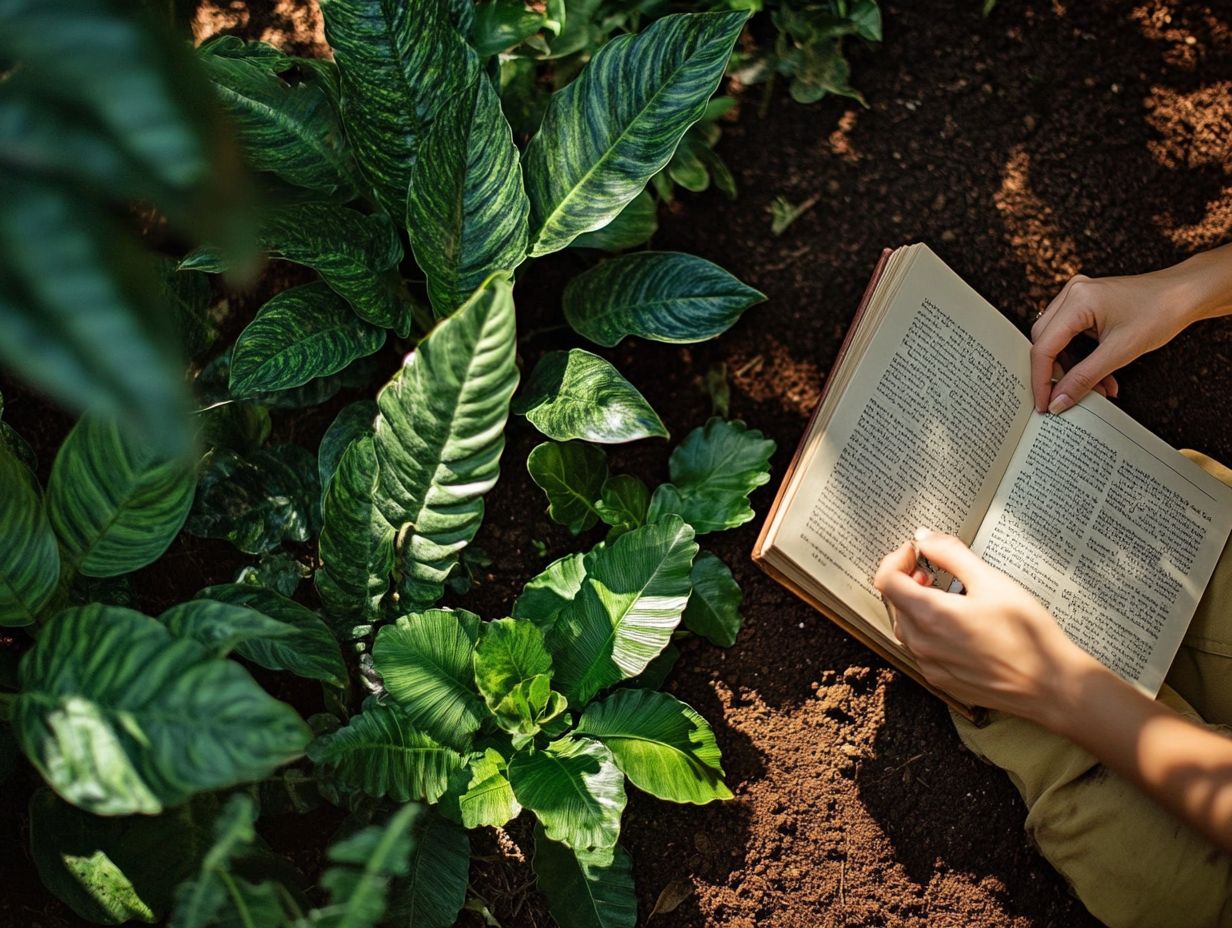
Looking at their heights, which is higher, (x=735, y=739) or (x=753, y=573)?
(x=753, y=573)

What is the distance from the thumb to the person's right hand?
27 centimetres

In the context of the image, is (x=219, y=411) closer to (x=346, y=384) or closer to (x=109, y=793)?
(x=346, y=384)

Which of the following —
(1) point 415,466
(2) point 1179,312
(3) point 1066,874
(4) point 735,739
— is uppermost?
(2) point 1179,312

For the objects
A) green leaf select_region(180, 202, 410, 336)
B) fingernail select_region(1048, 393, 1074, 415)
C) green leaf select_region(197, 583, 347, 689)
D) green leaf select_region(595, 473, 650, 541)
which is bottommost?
green leaf select_region(197, 583, 347, 689)

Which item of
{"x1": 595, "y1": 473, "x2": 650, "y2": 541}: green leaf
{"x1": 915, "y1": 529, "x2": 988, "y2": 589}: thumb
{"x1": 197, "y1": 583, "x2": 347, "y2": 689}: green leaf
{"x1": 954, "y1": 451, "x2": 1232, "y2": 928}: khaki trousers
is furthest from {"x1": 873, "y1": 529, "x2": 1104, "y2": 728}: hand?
{"x1": 197, "y1": 583, "x2": 347, "y2": 689}: green leaf

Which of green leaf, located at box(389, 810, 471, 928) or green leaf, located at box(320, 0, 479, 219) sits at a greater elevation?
green leaf, located at box(320, 0, 479, 219)

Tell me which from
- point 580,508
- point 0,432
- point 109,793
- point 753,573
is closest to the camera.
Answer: point 109,793

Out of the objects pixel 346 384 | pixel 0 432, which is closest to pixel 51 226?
pixel 0 432

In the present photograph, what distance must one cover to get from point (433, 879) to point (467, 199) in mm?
828

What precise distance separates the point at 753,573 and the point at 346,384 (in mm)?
668

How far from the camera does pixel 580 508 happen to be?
1.29 m

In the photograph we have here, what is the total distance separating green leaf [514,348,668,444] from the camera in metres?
1.13

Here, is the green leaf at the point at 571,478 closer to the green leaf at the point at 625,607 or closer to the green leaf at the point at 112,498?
the green leaf at the point at 625,607

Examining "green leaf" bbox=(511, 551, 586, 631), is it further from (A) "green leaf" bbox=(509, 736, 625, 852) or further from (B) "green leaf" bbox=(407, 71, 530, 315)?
(B) "green leaf" bbox=(407, 71, 530, 315)
